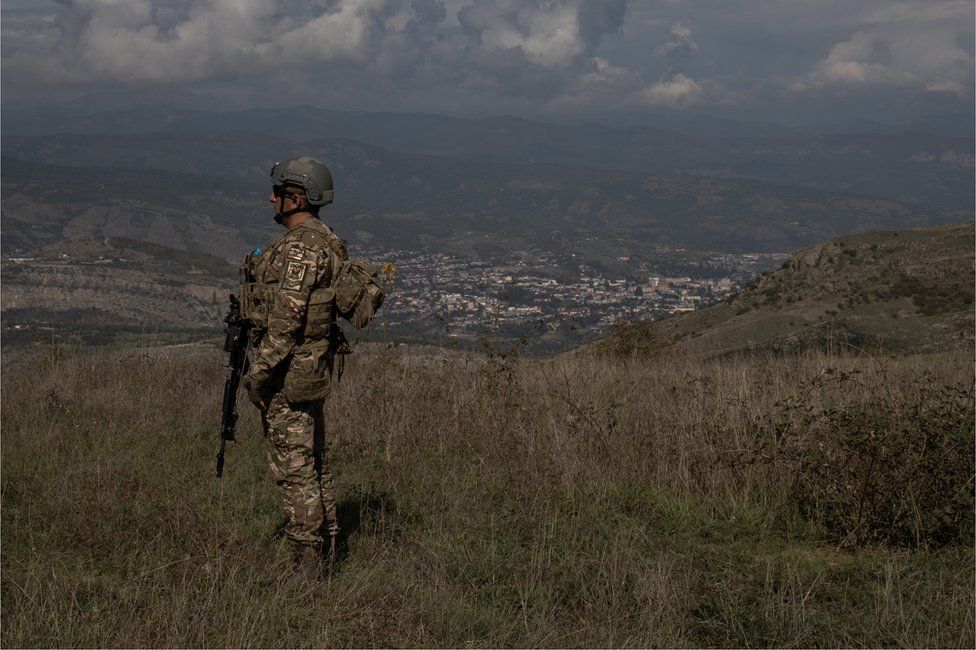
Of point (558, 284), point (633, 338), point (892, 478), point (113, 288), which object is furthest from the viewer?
point (113, 288)

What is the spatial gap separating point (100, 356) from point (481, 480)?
25.2ft

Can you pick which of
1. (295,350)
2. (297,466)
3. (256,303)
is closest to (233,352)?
(256,303)

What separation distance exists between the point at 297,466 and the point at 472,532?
1.25 m

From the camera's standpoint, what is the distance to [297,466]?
4.63 m

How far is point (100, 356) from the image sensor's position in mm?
11477

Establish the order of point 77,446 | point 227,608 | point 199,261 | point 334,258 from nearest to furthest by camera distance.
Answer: point 227,608 < point 334,258 < point 77,446 < point 199,261

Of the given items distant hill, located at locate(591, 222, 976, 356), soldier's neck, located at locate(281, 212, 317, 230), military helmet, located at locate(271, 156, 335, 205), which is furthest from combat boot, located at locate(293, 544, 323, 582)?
distant hill, located at locate(591, 222, 976, 356)

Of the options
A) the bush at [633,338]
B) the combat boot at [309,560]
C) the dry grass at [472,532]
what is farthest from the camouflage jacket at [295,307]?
the bush at [633,338]

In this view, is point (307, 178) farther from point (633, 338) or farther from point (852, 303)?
point (852, 303)

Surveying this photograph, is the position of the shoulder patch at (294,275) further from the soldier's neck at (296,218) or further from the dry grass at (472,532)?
the dry grass at (472,532)

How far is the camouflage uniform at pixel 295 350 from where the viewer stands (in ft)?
14.6

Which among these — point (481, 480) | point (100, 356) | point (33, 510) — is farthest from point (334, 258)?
point (100, 356)

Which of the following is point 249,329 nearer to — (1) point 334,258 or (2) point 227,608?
(1) point 334,258

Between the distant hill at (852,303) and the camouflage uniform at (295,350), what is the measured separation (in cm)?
945
